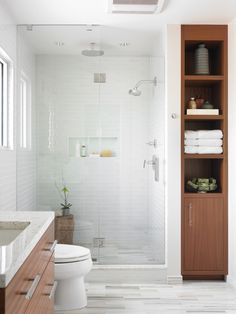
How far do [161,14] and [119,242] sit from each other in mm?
2169

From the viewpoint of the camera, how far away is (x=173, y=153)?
4.32 m

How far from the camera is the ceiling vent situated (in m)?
3.56

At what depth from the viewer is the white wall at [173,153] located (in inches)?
170

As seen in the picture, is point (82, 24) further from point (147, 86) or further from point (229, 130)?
point (229, 130)

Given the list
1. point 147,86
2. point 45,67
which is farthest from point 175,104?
point 45,67

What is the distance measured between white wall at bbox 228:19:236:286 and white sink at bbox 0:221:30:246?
2.48 meters

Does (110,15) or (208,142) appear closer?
(110,15)

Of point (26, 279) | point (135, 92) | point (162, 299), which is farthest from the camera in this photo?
point (135, 92)

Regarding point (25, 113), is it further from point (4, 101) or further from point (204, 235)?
point (204, 235)

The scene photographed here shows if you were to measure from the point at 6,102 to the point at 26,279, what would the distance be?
8.88ft

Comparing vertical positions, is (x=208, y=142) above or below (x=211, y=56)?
below

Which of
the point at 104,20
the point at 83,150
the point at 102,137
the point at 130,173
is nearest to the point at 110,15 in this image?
the point at 104,20

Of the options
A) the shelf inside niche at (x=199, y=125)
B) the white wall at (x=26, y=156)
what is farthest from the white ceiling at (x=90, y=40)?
the shelf inside niche at (x=199, y=125)

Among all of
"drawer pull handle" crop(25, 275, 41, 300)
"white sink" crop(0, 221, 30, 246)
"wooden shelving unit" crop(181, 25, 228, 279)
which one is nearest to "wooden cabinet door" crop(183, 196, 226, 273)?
"wooden shelving unit" crop(181, 25, 228, 279)
